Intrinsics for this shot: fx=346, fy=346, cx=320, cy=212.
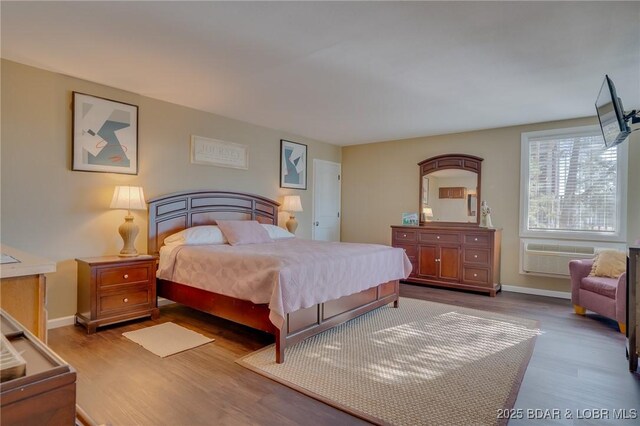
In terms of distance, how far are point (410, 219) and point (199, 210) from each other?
3.51 meters

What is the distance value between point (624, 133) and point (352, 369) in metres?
3.13

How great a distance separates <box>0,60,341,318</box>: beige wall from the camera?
3160mm

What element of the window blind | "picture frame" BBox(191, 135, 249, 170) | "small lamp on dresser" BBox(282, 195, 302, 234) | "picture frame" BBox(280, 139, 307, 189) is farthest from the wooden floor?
"picture frame" BBox(280, 139, 307, 189)

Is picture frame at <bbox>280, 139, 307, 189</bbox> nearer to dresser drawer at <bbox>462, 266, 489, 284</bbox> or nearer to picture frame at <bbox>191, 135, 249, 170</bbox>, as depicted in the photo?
picture frame at <bbox>191, 135, 249, 170</bbox>

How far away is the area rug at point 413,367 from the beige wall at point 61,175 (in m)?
2.21

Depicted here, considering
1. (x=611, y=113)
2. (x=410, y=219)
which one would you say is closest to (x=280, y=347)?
(x=611, y=113)

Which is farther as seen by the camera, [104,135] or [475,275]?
[475,275]

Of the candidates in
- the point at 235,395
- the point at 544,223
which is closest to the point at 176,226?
the point at 235,395

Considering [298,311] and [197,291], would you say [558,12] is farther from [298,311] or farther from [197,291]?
[197,291]

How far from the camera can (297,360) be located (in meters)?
2.71

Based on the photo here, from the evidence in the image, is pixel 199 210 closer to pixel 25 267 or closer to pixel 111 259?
pixel 111 259

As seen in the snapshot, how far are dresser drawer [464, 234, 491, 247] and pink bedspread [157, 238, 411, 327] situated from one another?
179 cm

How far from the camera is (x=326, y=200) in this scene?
6824mm

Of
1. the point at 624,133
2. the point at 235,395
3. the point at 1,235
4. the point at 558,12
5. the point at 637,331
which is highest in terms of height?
the point at 558,12
